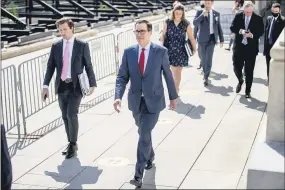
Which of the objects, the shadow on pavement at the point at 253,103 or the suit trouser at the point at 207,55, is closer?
the shadow on pavement at the point at 253,103

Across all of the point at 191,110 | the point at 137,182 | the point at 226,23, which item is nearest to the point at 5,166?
the point at 137,182

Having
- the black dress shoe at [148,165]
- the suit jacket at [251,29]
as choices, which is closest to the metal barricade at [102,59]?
the suit jacket at [251,29]

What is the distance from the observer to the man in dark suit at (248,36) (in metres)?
9.92

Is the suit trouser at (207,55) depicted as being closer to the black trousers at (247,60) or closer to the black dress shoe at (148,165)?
the black trousers at (247,60)

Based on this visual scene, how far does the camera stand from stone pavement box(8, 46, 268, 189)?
20.2 feet

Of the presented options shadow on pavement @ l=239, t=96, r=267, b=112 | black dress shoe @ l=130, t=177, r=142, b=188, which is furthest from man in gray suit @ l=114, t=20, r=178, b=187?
shadow on pavement @ l=239, t=96, r=267, b=112

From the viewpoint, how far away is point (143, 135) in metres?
6.01

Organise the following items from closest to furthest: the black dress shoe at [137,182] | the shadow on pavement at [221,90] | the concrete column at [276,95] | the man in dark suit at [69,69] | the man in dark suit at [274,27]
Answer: the concrete column at [276,95] → the black dress shoe at [137,182] → the man in dark suit at [69,69] → the man in dark suit at [274,27] → the shadow on pavement at [221,90]

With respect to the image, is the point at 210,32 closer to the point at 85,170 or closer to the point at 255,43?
the point at 255,43

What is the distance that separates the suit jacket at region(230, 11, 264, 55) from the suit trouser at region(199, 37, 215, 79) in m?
1.18

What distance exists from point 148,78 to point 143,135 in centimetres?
64

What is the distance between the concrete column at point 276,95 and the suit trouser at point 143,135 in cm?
129

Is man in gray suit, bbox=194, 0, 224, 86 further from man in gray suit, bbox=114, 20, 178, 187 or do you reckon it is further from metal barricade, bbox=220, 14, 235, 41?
metal barricade, bbox=220, 14, 235, 41

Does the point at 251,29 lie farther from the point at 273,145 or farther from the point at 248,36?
the point at 273,145
